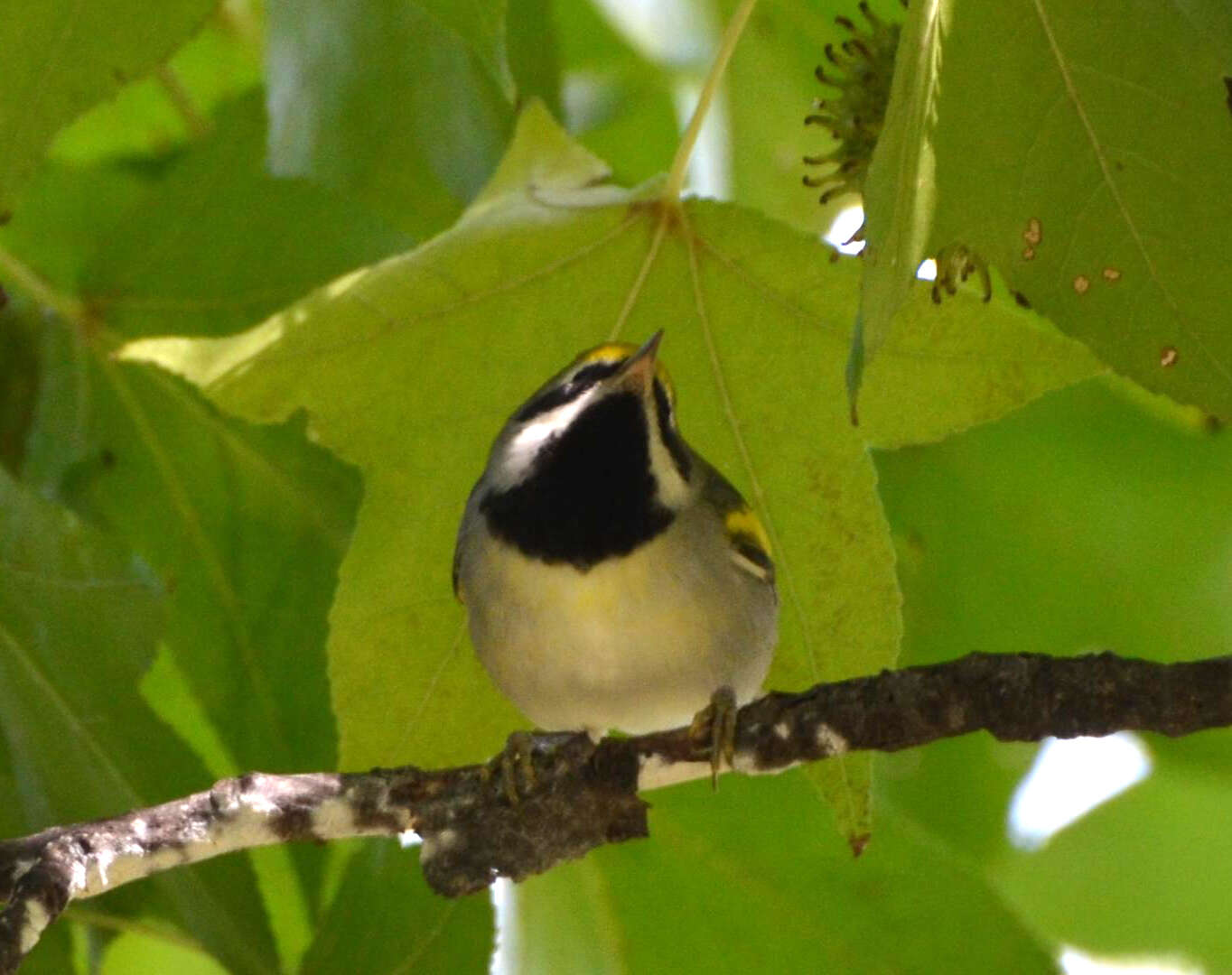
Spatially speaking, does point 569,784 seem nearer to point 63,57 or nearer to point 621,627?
point 621,627

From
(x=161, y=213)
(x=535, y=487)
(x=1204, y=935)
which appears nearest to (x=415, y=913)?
(x=535, y=487)

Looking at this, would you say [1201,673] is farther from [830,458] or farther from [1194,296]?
[830,458]

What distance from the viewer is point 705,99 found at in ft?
7.26

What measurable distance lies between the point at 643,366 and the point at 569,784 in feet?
2.12

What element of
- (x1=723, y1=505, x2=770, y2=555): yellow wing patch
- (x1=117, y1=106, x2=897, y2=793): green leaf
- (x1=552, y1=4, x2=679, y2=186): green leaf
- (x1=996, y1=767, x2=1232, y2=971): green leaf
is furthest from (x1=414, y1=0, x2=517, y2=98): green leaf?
(x1=996, y1=767, x2=1232, y2=971): green leaf

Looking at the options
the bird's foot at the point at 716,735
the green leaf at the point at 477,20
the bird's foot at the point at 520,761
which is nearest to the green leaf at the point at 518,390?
the bird's foot at the point at 520,761

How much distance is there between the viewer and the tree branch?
5.09 ft

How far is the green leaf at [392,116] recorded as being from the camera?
2520 millimetres

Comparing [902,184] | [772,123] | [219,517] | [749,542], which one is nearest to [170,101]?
[219,517]

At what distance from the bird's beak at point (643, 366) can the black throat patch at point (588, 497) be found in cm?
8

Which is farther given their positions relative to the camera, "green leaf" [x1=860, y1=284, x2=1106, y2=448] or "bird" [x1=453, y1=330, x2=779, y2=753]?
"bird" [x1=453, y1=330, x2=779, y2=753]

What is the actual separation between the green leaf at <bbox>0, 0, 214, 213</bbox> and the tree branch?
72cm

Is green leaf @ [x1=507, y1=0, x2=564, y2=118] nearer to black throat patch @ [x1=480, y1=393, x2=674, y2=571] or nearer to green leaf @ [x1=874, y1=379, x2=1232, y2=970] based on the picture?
black throat patch @ [x1=480, y1=393, x2=674, y2=571]

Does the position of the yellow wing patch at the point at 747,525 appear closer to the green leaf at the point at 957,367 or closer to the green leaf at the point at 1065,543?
the green leaf at the point at 957,367
